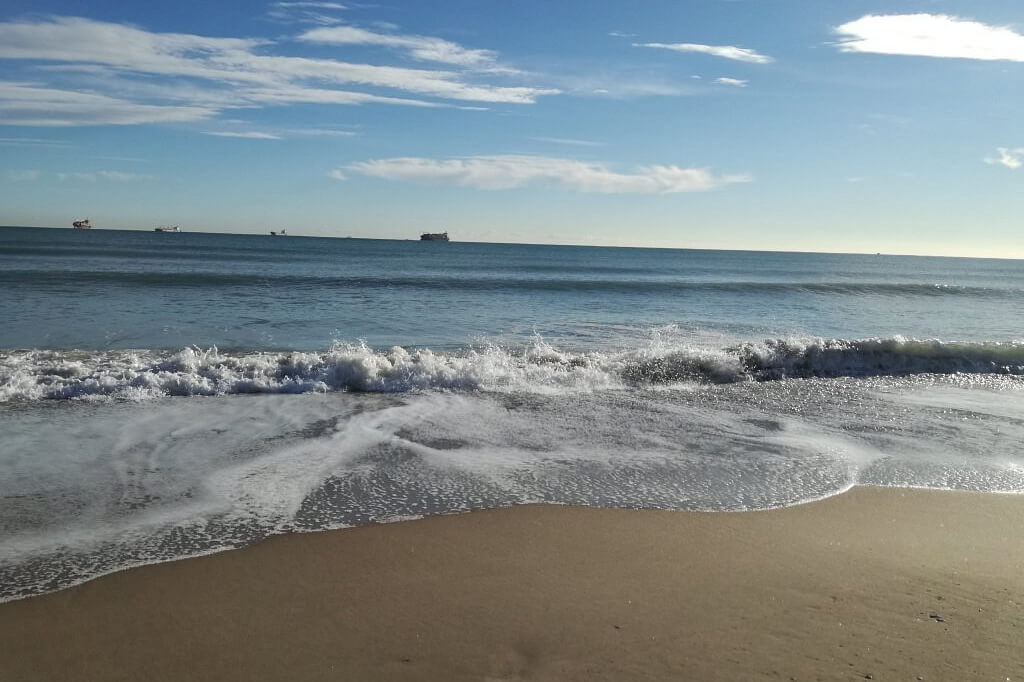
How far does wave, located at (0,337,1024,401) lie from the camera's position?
963 centimetres

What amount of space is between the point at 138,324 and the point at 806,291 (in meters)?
29.5

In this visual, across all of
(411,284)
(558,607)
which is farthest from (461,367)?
(411,284)

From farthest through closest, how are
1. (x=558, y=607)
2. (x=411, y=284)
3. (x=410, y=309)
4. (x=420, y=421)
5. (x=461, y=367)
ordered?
(x=411, y=284) < (x=410, y=309) < (x=461, y=367) < (x=420, y=421) < (x=558, y=607)

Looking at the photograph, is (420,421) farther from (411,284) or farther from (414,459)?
(411,284)

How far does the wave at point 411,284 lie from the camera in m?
25.4

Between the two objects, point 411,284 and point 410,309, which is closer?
point 410,309

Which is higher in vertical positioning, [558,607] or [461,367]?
[461,367]

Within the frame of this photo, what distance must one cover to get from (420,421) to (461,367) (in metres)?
2.57

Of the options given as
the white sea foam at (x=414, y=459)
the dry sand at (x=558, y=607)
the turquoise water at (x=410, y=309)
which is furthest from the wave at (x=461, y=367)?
the dry sand at (x=558, y=607)

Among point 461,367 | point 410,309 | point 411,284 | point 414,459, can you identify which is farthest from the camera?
point 411,284

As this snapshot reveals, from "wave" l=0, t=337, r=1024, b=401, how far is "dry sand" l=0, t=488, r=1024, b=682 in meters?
5.54

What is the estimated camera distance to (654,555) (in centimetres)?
468

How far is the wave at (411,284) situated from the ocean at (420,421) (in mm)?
6635

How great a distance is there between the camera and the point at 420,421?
330 inches
